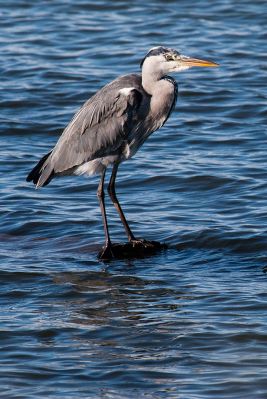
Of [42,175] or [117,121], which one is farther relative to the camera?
[42,175]

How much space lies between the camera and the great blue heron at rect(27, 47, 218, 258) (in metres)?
9.15

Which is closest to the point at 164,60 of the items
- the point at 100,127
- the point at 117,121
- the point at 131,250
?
the point at 117,121

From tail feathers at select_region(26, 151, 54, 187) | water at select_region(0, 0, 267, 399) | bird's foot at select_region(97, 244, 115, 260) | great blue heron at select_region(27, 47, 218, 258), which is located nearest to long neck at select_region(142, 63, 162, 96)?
great blue heron at select_region(27, 47, 218, 258)

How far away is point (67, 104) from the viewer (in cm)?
1409

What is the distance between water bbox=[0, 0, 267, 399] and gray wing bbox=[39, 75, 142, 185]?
0.67 metres

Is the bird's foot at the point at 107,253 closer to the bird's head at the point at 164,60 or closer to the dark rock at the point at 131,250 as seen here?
the dark rock at the point at 131,250

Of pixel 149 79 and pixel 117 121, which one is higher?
pixel 149 79

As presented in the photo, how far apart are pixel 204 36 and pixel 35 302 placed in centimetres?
965

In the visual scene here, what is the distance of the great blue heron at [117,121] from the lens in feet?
30.0

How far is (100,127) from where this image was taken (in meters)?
9.39

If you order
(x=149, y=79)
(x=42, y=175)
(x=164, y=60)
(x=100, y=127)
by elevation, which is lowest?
(x=42, y=175)

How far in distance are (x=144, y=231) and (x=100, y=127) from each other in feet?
3.41

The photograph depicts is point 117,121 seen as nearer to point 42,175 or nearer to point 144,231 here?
point 42,175

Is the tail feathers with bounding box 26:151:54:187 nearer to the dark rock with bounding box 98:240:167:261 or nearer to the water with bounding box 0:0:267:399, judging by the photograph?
the water with bounding box 0:0:267:399
